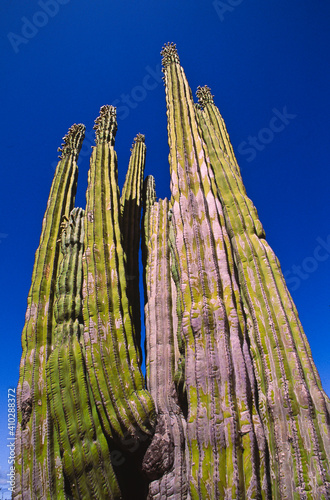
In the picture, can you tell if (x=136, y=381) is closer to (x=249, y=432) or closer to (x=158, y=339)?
(x=158, y=339)

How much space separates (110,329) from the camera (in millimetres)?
3287

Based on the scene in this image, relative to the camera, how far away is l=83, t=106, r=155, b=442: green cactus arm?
296 centimetres

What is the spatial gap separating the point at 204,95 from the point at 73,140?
2.65 metres

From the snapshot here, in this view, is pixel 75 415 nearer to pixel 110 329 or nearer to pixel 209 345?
pixel 110 329

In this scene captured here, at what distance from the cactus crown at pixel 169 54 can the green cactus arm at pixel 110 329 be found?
2081 mm

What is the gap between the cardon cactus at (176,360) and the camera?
2.09m

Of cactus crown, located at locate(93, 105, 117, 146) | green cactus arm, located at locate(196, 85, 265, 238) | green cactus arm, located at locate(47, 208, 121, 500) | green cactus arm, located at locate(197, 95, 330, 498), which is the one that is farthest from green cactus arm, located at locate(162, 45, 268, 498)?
cactus crown, located at locate(93, 105, 117, 146)

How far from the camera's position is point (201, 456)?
2162 mm

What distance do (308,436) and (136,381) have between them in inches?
66.1

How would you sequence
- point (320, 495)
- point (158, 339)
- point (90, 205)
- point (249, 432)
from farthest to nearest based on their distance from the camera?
point (90, 205), point (158, 339), point (249, 432), point (320, 495)

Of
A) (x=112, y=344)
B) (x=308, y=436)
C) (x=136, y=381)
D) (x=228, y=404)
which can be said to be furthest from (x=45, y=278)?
(x=308, y=436)

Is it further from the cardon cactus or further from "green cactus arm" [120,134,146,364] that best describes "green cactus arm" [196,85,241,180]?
"green cactus arm" [120,134,146,364]

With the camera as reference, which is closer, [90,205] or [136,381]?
[136,381]

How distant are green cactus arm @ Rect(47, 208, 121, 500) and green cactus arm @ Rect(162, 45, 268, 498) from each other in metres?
1.14
